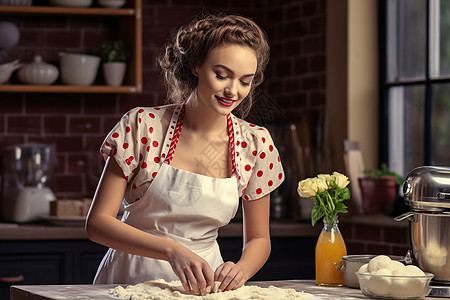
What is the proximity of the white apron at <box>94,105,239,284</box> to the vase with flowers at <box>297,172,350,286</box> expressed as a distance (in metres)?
0.24

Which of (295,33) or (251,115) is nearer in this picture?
(251,115)

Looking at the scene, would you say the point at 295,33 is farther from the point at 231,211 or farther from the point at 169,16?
the point at 231,211

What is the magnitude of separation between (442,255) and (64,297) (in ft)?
3.23

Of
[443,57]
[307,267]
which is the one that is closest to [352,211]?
[307,267]

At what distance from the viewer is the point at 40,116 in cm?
435

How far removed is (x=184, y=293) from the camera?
192 cm

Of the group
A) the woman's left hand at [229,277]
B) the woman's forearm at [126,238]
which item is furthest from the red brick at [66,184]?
the woman's left hand at [229,277]

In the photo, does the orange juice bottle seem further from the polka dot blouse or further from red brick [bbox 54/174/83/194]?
red brick [bbox 54/174/83/194]

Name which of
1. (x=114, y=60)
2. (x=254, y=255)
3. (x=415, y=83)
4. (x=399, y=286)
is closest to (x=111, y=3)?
(x=114, y=60)

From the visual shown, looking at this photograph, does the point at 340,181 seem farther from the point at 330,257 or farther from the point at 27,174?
the point at 27,174

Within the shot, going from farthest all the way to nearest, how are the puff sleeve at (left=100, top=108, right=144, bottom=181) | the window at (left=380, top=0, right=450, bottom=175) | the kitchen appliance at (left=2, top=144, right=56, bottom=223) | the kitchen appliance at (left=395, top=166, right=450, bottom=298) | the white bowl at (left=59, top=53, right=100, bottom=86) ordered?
the white bowl at (left=59, top=53, right=100, bottom=86)
the kitchen appliance at (left=2, top=144, right=56, bottom=223)
the window at (left=380, top=0, right=450, bottom=175)
the puff sleeve at (left=100, top=108, right=144, bottom=181)
the kitchen appliance at (left=395, top=166, right=450, bottom=298)

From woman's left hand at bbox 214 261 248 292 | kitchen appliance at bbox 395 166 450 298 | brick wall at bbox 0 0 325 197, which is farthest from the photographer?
brick wall at bbox 0 0 325 197

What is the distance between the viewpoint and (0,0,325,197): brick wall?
169 inches

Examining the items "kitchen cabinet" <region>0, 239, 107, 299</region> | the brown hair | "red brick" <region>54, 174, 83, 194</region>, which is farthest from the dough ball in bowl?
"red brick" <region>54, 174, 83, 194</region>
